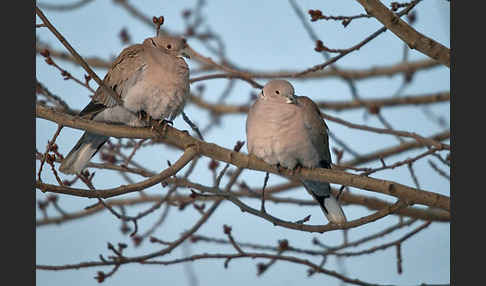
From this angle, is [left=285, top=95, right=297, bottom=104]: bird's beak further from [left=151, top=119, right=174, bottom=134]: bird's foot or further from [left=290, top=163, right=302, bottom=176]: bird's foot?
[left=151, top=119, right=174, bottom=134]: bird's foot

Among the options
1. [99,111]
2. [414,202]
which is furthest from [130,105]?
[414,202]

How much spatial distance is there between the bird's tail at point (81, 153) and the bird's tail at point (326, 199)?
3.87 ft

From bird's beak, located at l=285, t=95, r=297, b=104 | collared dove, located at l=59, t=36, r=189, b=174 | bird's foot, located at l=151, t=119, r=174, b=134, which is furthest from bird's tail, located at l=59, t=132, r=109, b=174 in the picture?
bird's beak, located at l=285, t=95, r=297, b=104

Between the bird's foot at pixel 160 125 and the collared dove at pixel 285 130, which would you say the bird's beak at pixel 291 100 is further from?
the bird's foot at pixel 160 125

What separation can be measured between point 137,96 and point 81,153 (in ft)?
1.35

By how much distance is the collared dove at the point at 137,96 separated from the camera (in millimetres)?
3025

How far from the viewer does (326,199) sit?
3.38 m

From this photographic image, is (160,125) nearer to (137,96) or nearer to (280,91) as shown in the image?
(137,96)

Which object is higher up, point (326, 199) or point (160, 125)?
point (160, 125)

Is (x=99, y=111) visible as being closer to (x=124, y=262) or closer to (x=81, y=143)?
(x=81, y=143)

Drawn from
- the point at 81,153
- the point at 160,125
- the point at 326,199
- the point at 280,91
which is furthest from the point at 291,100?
the point at 81,153

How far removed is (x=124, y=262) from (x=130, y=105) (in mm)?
795

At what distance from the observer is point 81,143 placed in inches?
123

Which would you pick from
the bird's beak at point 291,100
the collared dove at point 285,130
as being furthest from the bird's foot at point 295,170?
the bird's beak at point 291,100
